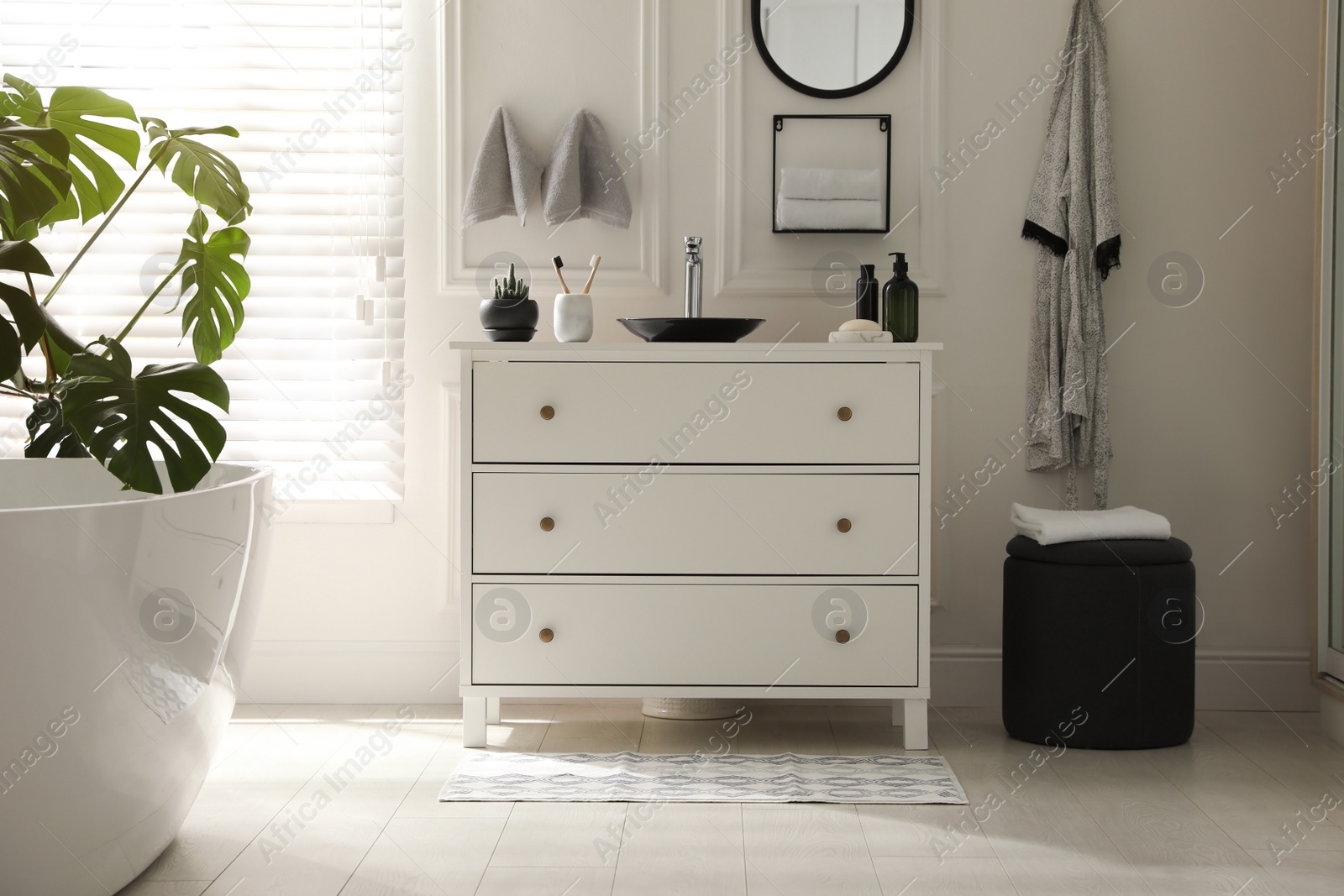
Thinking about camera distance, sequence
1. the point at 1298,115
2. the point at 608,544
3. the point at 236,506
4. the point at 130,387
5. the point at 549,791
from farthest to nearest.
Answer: the point at 1298,115
the point at 608,544
the point at 549,791
the point at 236,506
the point at 130,387

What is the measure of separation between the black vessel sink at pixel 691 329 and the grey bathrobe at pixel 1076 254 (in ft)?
2.65

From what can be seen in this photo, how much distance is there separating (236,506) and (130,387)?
0.77 feet

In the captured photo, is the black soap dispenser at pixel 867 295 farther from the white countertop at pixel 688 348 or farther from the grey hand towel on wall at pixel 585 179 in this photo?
the grey hand towel on wall at pixel 585 179

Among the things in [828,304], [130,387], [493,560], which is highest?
[828,304]

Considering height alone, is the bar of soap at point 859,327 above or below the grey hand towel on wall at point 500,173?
below

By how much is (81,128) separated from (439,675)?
1.49m

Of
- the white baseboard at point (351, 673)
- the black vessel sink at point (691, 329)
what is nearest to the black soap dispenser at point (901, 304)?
the black vessel sink at point (691, 329)

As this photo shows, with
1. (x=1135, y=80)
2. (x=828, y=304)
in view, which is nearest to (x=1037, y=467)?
(x=828, y=304)

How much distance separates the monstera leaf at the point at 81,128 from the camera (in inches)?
78.4

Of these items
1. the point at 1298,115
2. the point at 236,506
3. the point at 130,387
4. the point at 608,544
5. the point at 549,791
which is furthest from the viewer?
the point at 1298,115

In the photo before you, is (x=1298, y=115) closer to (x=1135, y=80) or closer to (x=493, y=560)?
(x=1135, y=80)

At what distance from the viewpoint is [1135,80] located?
253 centimetres

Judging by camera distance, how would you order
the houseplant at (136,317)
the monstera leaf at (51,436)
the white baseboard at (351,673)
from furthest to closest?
the white baseboard at (351,673) → the monstera leaf at (51,436) → the houseplant at (136,317)

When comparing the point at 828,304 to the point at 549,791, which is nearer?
the point at 549,791
